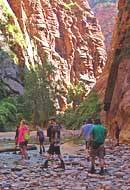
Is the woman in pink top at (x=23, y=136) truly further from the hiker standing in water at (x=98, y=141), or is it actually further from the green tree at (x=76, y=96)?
the green tree at (x=76, y=96)

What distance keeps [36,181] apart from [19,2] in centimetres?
7330

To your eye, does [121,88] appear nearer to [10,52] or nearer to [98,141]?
[98,141]

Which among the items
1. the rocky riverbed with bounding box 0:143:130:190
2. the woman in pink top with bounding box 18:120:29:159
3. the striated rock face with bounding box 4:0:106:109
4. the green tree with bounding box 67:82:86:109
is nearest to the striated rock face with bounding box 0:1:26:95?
the striated rock face with bounding box 4:0:106:109

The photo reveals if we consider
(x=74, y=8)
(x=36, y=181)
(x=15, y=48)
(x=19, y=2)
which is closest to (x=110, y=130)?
(x=36, y=181)

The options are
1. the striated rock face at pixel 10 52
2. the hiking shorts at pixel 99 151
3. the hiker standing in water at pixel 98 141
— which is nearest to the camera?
the hiker standing in water at pixel 98 141

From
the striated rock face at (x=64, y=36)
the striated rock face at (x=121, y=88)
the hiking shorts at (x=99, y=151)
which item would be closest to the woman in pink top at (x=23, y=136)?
the hiking shorts at (x=99, y=151)

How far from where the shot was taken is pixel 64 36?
106125 mm

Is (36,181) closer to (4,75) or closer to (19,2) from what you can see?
(4,75)

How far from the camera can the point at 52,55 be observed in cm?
9531

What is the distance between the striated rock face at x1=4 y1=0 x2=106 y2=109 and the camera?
87.4 meters

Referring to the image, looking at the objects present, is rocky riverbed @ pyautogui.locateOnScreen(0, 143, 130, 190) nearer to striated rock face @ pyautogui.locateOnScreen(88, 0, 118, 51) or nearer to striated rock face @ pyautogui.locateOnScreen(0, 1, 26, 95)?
striated rock face @ pyautogui.locateOnScreen(0, 1, 26, 95)

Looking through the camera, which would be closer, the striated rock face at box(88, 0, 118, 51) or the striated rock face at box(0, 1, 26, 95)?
the striated rock face at box(0, 1, 26, 95)

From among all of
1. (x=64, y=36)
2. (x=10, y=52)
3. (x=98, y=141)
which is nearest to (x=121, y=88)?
(x=98, y=141)

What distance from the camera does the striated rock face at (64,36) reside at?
8745cm
